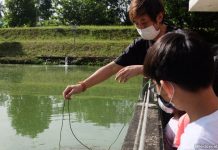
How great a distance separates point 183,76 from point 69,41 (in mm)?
21797

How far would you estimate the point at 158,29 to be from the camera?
7.55ft

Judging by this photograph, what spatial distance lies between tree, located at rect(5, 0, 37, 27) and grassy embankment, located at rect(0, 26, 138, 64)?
9844 millimetres

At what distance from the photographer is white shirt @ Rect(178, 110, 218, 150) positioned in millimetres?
927

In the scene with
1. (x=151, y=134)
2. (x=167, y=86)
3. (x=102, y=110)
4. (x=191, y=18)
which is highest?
(x=191, y=18)

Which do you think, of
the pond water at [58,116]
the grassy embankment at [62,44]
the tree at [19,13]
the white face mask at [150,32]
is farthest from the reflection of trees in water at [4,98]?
the tree at [19,13]

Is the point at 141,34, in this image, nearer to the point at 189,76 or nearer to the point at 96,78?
the point at 96,78

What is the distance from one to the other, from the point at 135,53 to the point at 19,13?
34.4m

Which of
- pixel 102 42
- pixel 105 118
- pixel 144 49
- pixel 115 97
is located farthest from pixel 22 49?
pixel 144 49

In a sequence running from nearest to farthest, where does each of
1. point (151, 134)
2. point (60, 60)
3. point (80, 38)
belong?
point (151, 134)
point (60, 60)
point (80, 38)

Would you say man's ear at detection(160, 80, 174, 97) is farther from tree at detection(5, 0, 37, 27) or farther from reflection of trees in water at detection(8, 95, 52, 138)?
tree at detection(5, 0, 37, 27)

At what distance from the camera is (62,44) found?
70.7ft

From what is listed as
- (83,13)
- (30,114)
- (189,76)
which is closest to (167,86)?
(189,76)

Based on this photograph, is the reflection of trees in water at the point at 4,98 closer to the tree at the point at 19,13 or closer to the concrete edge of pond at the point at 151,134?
the concrete edge of pond at the point at 151,134

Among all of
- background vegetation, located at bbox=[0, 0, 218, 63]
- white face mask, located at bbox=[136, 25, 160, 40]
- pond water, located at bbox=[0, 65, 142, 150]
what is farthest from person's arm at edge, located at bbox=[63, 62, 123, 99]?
background vegetation, located at bbox=[0, 0, 218, 63]
